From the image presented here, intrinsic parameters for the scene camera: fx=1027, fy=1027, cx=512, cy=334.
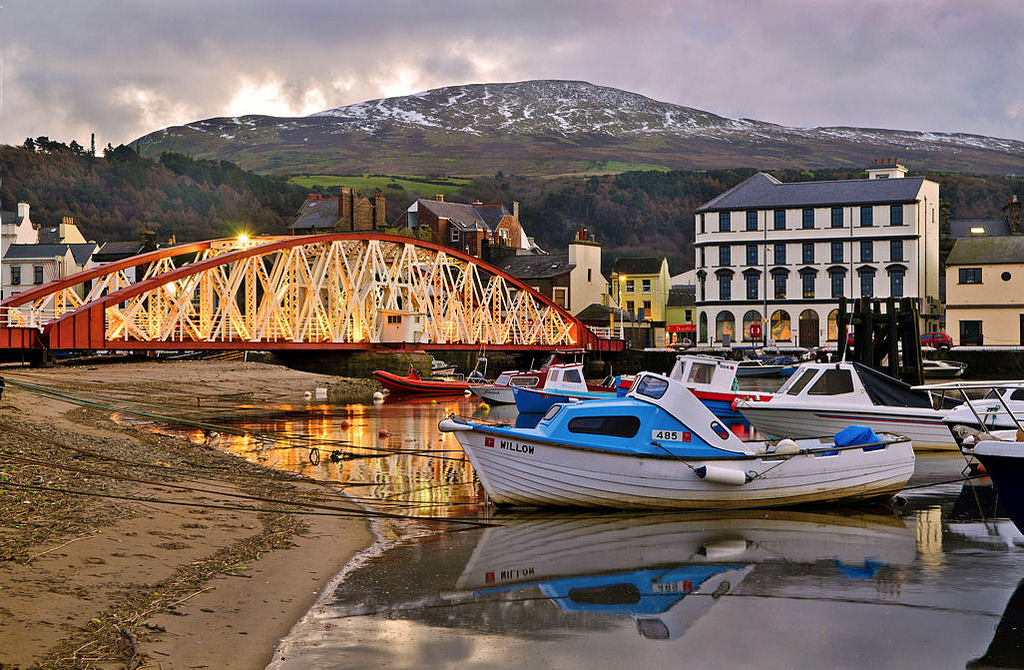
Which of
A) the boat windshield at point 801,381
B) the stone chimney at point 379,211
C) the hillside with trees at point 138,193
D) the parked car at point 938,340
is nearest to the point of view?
the boat windshield at point 801,381

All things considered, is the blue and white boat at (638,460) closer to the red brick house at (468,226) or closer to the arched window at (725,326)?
the arched window at (725,326)

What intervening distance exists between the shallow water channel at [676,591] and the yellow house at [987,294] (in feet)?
193

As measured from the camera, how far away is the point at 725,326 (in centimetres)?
8569

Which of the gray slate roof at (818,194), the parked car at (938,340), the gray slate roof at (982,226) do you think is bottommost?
the parked car at (938,340)

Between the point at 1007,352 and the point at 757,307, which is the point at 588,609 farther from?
the point at 757,307

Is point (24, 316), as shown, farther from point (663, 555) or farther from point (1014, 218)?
point (1014, 218)

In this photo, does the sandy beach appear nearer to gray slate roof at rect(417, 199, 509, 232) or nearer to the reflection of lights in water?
the reflection of lights in water

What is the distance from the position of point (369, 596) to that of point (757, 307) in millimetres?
75131

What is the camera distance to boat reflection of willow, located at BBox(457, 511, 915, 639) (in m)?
12.7

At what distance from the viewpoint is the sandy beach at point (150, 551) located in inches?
382

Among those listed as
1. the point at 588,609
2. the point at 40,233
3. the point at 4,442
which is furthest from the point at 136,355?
the point at 588,609

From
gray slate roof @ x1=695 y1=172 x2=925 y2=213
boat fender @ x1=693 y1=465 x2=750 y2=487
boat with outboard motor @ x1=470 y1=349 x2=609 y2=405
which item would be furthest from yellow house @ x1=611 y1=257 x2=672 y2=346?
boat fender @ x1=693 y1=465 x2=750 y2=487

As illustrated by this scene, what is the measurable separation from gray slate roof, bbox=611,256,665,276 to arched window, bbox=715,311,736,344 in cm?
1705

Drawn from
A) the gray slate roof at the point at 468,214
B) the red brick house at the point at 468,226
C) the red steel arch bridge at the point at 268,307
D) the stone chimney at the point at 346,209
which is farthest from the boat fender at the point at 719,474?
the gray slate roof at the point at 468,214
